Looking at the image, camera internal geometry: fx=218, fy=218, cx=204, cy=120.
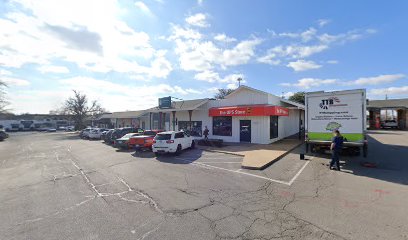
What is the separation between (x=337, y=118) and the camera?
37.7 ft

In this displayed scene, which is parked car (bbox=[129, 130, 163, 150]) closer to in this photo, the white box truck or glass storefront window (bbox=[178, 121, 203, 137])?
glass storefront window (bbox=[178, 121, 203, 137])

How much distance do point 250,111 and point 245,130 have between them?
84.2 inches

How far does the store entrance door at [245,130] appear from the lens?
1965 cm

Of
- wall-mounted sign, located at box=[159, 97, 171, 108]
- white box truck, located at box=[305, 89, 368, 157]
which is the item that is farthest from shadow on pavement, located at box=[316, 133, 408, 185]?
wall-mounted sign, located at box=[159, 97, 171, 108]

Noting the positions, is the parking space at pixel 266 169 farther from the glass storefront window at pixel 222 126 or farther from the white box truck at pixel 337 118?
the glass storefront window at pixel 222 126

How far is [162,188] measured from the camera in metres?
7.66

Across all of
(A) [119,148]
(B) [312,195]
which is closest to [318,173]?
(B) [312,195]

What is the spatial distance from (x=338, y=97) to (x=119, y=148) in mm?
17402

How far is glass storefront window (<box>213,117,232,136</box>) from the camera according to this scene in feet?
69.0

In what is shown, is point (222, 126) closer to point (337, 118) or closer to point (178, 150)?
point (178, 150)

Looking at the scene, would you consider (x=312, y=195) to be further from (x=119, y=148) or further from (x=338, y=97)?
(x=119, y=148)

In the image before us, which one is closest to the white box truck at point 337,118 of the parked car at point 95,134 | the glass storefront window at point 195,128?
the glass storefront window at point 195,128

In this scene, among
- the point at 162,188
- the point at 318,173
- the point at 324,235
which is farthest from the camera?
the point at 318,173

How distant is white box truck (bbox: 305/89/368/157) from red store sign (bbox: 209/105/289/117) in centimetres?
517
